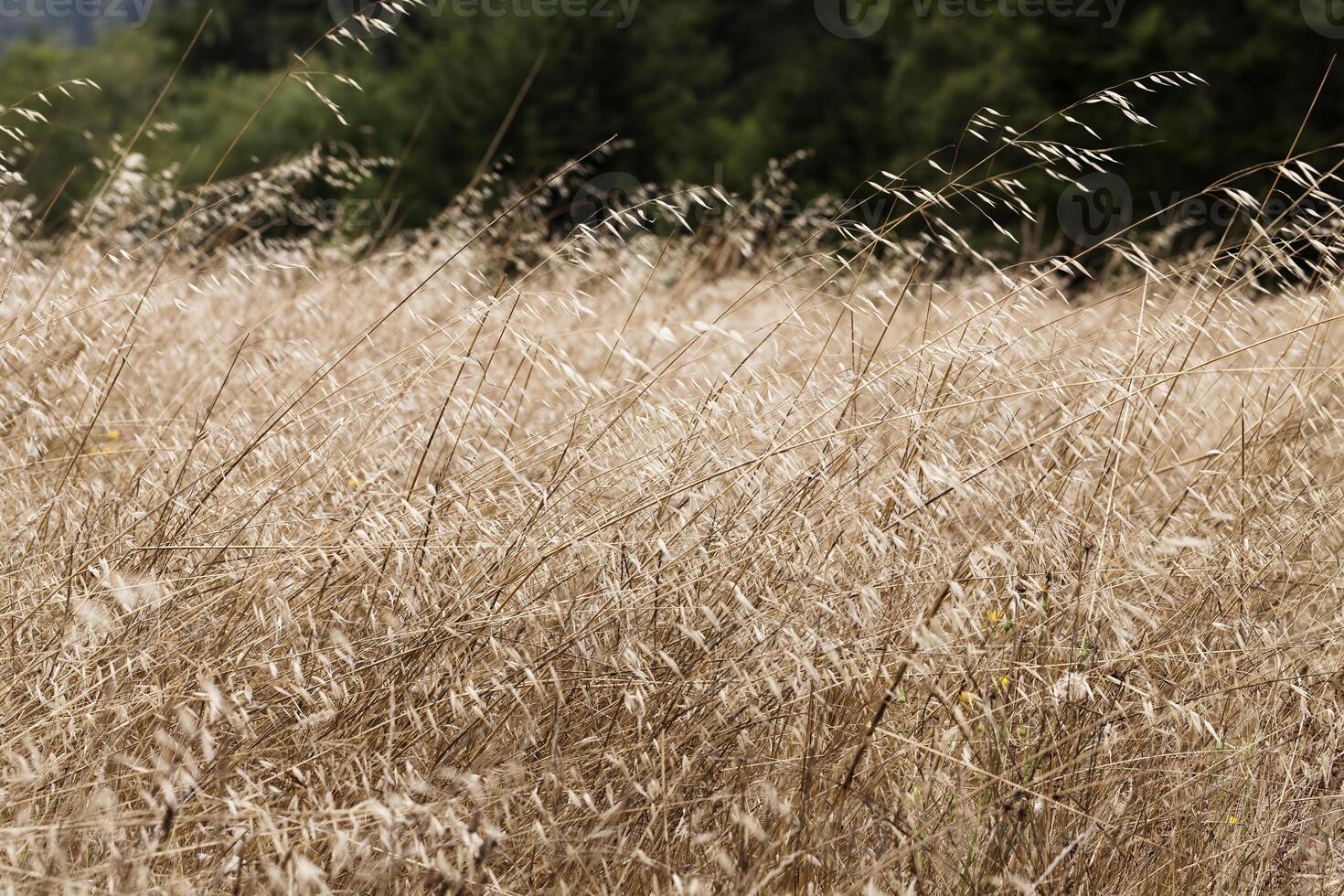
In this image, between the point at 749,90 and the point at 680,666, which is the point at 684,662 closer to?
the point at 680,666

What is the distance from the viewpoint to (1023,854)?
1369 millimetres

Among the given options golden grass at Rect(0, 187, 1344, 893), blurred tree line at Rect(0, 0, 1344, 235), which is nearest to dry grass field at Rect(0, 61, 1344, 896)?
golden grass at Rect(0, 187, 1344, 893)

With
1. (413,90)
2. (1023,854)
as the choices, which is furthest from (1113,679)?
(413,90)

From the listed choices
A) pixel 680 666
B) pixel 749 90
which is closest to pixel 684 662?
pixel 680 666

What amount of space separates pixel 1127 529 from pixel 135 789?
5.17 ft

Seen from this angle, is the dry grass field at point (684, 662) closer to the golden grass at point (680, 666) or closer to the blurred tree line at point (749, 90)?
the golden grass at point (680, 666)

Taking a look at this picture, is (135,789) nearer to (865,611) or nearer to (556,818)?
(556,818)

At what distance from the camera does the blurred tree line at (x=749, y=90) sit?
14461 mm

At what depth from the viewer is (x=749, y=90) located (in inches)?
939

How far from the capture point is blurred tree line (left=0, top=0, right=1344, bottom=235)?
14461 mm

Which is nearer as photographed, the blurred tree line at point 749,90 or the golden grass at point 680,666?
the golden grass at point 680,666

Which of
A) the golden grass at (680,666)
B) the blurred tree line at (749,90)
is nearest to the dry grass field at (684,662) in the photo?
the golden grass at (680,666)

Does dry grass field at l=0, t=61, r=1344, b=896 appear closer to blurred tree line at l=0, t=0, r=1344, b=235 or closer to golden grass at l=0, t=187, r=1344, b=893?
golden grass at l=0, t=187, r=1344, b=893

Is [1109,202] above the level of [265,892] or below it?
below
